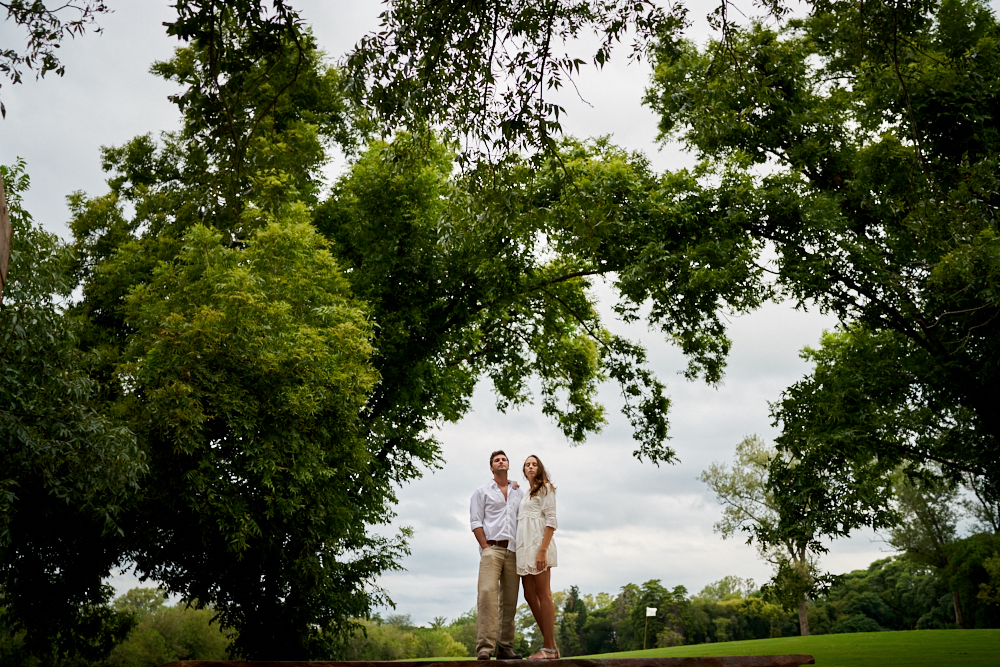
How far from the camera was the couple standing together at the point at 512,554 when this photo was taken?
7.52 metres

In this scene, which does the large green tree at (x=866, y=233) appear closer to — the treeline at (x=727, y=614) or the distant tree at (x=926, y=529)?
the treeline at (x=727, y=614)

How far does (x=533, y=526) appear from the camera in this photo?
7.54 meters

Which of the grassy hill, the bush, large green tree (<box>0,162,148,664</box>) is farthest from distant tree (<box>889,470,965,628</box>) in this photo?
large green tree (<box>0,162,148,664</box>)

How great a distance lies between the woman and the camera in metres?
7.50

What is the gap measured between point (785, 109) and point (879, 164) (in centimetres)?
243

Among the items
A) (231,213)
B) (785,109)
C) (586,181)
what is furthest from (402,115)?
(785,109)

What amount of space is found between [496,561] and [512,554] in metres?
0.17

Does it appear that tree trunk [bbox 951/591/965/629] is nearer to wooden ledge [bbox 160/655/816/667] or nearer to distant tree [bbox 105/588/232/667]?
distant tree [bbox 105/588/232/667]

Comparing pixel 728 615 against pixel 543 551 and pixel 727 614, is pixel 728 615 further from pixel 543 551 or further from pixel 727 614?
pixel 543 551

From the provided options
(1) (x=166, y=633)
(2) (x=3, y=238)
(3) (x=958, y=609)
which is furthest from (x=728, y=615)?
(2) (x=3, y=238)

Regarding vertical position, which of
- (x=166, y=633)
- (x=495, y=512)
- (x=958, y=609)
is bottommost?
(x=166, y=633)

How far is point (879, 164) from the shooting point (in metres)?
15.3

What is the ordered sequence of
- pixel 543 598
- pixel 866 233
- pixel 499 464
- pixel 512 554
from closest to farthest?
pixel 543 598, pixel 512 554, pixel 499 464, pixel 866 233

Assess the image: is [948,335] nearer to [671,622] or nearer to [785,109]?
[785,109]
